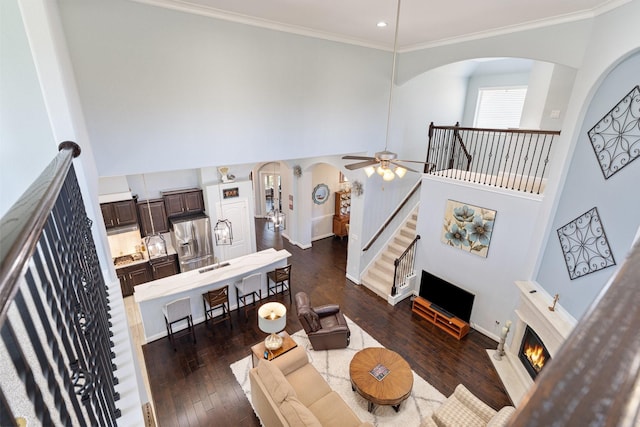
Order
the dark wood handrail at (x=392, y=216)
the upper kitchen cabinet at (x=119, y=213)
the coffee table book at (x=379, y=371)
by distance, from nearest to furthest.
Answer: the coffee table book at (x=379, y=371) → the upper kitchen cabinet at (x=119, y=213) → the dark wood handrail at (x=392, y=216)

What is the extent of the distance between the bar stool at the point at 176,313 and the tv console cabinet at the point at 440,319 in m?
4.54

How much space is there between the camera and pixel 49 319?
1.07 m

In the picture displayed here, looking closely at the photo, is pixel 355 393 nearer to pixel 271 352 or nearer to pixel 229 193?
pixel 271 352

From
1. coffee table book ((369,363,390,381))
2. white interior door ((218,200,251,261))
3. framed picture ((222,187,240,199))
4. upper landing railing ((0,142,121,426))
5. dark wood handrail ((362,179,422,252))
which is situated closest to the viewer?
upper landing railing ((0,142,121,426))

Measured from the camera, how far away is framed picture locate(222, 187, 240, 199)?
8.10 m

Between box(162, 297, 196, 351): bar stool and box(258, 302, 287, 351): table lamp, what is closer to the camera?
box(258, 302, 287, 351): table lamp

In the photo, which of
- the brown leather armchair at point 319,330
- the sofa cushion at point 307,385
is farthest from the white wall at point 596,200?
the sofa cushion at point 307,385

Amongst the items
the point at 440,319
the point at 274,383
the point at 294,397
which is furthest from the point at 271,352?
the point at 440,319

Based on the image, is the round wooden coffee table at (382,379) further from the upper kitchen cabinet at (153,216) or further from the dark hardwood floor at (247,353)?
the upper kitchen cabinet at (153,216)

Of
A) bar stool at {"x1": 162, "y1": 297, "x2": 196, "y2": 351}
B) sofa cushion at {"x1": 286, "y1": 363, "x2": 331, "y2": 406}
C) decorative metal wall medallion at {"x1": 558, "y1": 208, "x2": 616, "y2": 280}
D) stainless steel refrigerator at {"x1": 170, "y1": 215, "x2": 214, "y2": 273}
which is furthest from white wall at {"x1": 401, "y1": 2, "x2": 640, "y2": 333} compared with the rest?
stainless steel refrigerator at {"x1": 170, "y1": 215, "x2": 214, "y2": 273}

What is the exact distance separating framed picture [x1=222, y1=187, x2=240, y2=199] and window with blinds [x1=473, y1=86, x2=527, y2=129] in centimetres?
695

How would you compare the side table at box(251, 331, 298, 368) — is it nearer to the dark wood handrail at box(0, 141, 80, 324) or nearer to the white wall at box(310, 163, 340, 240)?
Result: the dark wood handrail at box(0, 141, 80, 324)

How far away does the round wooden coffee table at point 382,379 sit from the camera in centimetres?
443

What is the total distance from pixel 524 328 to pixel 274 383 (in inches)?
162
